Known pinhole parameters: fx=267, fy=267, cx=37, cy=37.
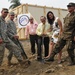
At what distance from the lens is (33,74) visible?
738 cm

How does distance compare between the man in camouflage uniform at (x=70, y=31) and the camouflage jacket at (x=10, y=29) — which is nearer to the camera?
the man in camouflage uniform at (x=70, y=31)

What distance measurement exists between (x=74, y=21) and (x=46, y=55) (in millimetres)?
2020

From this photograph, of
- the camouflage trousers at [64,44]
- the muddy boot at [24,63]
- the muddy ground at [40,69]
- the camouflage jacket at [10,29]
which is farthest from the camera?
the camouflage jacket at [10,29]

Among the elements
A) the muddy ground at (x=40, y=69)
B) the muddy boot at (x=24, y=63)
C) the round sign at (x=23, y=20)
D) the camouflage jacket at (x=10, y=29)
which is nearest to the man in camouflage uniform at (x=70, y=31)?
the muddy ground at (x=40, y=69)

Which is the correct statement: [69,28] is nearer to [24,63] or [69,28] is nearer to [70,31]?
[70,31]

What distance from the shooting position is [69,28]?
7.29 m

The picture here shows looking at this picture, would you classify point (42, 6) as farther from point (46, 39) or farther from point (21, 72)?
point (21, 72)

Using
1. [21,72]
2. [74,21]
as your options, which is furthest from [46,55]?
[74,21]

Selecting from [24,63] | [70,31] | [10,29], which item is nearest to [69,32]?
[70,31]

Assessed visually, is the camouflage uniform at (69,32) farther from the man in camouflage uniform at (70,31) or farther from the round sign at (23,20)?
the round sign at (23,20)

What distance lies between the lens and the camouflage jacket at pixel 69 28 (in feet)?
23.5

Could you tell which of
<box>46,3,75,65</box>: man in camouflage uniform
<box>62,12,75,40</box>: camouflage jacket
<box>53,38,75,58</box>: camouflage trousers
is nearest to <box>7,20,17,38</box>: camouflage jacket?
<box>53,38,75,58</box>: camouflage trousers

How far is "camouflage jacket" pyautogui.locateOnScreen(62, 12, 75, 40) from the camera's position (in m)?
7.15

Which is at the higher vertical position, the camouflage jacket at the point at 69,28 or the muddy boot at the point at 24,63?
the camouflage jacket at the point at 69,28
